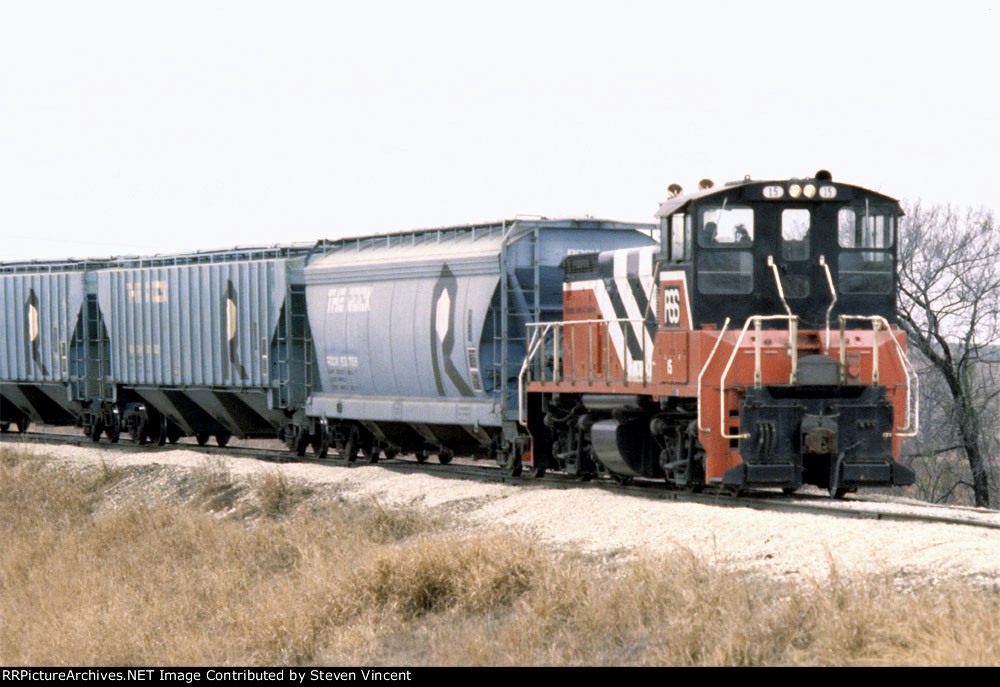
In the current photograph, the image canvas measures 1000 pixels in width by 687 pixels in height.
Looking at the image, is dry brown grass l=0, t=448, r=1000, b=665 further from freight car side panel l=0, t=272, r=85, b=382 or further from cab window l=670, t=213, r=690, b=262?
freight car side panel l=0, t=272, r=85, b=382

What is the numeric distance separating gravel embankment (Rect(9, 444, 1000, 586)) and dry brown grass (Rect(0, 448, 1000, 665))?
1.54 ft

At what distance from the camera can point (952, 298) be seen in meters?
36.9

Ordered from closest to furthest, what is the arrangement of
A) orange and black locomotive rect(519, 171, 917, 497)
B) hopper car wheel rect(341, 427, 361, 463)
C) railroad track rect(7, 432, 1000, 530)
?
1. railroad track rect(7, 432, 1000, 530)
2. orange and black locomotive rect(519, 171, 917, 497)
3. hopper car wheel rect(341, 427, 361, 463)

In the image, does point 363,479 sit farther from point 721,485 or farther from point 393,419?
point 721,485

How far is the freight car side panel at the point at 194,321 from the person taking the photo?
26.8 m

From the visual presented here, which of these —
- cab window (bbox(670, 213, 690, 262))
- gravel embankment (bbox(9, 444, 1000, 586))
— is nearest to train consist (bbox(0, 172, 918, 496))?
cab window (bbox(670, 213, 690, 262))

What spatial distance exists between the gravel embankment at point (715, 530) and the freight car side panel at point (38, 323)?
14.3 m

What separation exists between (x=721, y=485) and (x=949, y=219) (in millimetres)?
25778

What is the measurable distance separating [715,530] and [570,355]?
6680mm

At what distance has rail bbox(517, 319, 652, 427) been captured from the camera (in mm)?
18109

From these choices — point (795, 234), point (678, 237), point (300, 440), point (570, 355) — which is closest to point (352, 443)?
point (300, 440)

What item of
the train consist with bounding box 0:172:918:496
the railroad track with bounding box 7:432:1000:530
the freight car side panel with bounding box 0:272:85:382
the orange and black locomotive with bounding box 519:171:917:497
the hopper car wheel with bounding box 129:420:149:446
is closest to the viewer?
the railroad track with bounding box 7:432:1000:530

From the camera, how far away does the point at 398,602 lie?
42.6 feet

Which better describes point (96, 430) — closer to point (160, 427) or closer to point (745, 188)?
point (160, 427)
